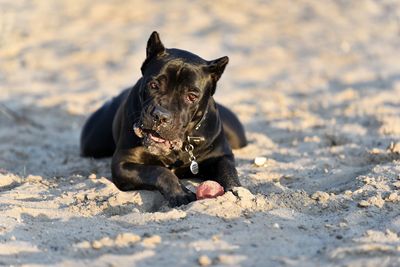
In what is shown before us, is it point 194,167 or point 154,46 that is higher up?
point 154,46

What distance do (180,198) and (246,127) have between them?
389cm

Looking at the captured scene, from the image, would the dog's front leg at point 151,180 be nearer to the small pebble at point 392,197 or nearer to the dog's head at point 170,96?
the dog's head at point 170,96

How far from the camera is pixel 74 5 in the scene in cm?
1554

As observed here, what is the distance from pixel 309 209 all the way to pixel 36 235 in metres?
1.90

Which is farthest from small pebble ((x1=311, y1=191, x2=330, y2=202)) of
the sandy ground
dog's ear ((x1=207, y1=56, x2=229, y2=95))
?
dog's ear ((x1=207, y1=56, x2=229, y2=95))

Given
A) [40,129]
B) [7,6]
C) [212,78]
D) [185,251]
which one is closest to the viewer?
[185,251]

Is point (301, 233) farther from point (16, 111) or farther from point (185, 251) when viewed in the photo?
point (16, 111)

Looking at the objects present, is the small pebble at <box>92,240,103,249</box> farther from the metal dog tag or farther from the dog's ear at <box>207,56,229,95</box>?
the dog's ear at <box>207,56,229,95</box>

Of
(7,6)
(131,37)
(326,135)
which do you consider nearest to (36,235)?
(326,135)

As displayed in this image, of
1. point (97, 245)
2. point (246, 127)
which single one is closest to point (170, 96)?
point (97, 245)

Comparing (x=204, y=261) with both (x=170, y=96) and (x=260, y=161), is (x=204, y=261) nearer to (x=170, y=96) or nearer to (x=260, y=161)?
(x=170, y=96)

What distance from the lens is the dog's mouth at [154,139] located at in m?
5.69

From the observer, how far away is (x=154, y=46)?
19.7 feet

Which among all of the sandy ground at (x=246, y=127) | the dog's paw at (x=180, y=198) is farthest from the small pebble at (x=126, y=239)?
the dog's paw at (x=180, y=198)
